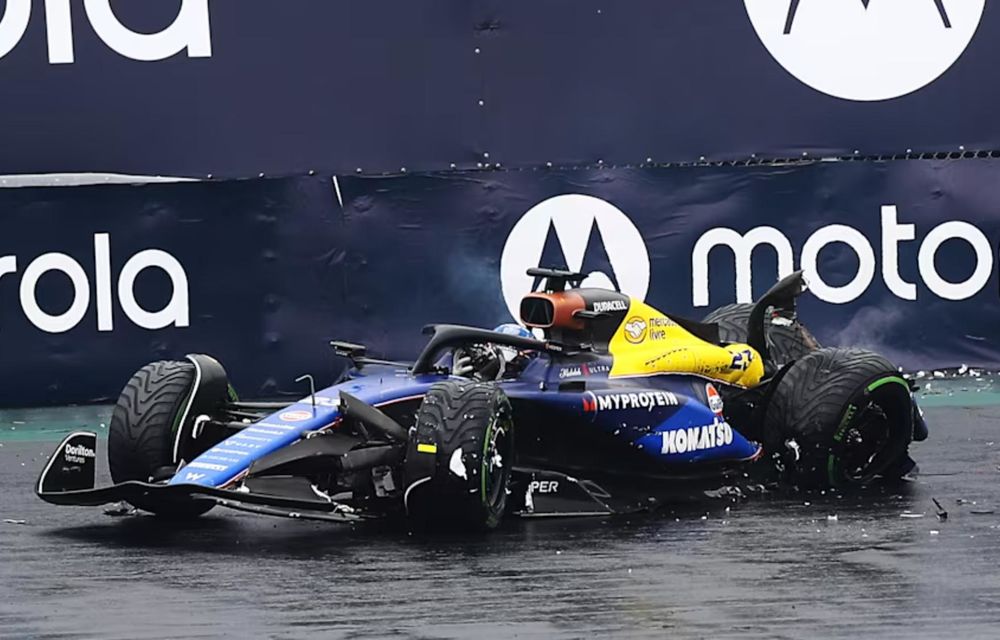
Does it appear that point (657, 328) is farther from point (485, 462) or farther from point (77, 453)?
point (77, 453)

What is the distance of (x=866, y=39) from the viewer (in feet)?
46.4

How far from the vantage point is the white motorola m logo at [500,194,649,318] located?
1410cm

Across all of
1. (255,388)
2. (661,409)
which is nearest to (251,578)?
(661,409)

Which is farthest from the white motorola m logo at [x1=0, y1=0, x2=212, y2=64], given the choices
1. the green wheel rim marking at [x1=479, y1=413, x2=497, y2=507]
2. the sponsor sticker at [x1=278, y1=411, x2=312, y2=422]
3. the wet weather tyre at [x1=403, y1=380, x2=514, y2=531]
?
the green wheel rim marking at [x1=479, y1=413, x2=497, y2=507]

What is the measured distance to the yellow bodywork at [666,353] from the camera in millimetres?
10086

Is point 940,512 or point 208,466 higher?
point 208,466

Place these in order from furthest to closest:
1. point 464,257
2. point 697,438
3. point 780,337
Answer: point 464,257 → point 780,337 → point 697,438

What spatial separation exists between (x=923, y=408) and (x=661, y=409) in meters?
4.12

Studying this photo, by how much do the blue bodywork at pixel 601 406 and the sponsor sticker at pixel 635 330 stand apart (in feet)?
0.78

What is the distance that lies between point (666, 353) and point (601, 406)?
2.05ft

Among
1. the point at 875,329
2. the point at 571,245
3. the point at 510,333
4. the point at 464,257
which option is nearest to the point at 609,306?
the point at 510,333

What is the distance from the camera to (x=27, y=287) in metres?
13.9

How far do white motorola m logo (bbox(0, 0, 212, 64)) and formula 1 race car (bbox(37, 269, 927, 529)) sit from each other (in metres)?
4.16

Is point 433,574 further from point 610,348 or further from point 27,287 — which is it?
point 27,287
